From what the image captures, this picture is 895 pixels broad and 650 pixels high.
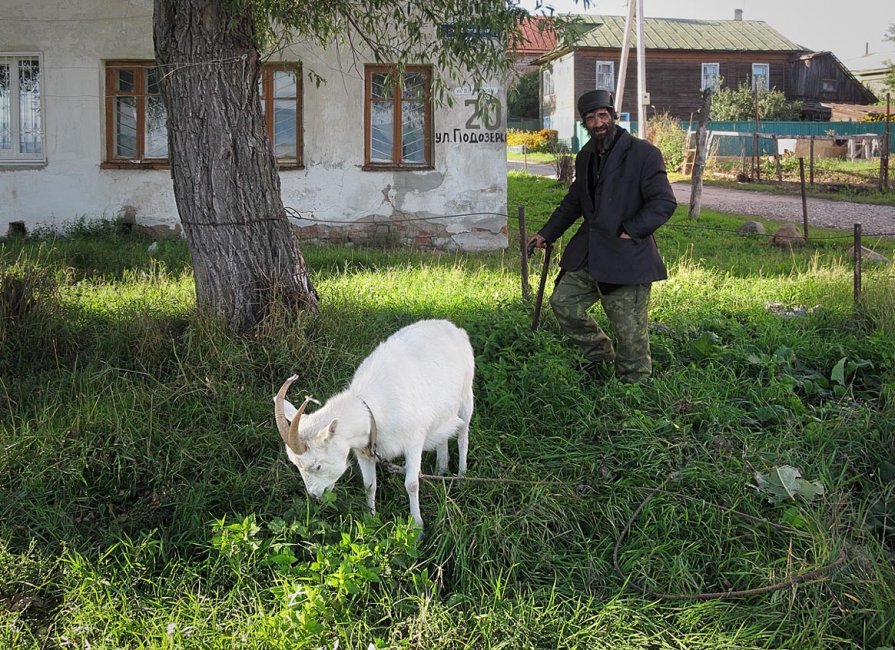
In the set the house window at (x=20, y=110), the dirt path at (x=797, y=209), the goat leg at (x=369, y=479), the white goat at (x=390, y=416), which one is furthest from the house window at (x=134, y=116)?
the dirt path at (x=797, y=209)

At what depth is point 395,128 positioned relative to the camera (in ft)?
38.7

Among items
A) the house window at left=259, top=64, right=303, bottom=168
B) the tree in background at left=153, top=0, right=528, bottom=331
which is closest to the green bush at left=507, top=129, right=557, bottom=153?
the house window at left=259, top=64, right=303, bottom=168

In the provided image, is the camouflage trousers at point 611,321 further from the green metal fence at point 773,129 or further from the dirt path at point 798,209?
the green metal fence at point 773,129

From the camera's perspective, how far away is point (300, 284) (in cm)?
621

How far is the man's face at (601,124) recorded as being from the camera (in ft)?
16.9

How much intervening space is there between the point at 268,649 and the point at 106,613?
29.3 inches

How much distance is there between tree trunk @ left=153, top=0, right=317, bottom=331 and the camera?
5.84 meters

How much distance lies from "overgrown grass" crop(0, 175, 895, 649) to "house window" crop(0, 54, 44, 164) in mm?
5999

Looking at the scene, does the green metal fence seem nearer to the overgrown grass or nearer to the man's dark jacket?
the overgrown grass

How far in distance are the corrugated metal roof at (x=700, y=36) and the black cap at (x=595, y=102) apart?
34.0 metres

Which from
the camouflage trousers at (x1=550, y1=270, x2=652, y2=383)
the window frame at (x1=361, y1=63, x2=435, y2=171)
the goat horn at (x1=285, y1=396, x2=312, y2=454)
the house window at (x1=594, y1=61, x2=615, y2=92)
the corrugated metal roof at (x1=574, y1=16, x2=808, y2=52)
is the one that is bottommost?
the goat horn at (x1=285, y1=396, x2=312, y2=454)

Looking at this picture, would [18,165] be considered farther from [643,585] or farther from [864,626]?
[864,626]

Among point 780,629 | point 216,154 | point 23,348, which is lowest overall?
point 780,629

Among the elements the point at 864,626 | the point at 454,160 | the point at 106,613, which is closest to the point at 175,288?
the point at 106,613
